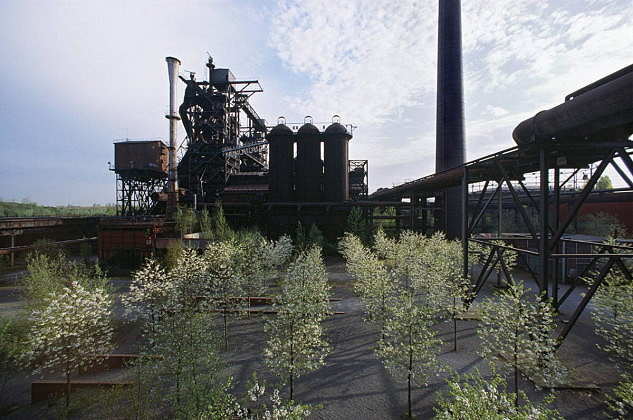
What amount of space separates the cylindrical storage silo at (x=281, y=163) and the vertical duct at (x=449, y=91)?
1801 cm

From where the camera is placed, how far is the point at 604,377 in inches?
305

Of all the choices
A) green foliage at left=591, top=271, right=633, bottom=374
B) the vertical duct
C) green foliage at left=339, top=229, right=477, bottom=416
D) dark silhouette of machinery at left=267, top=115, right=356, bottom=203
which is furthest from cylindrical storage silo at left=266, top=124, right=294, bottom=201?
green foliage at left=591, top=271, right=633, bottom=374

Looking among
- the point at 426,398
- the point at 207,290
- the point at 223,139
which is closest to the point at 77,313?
the point at 207,290

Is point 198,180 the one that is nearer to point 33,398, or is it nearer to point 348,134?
point 348,134

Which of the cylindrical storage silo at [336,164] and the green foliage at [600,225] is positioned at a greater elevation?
the cylindrical storage silo at [336,164]

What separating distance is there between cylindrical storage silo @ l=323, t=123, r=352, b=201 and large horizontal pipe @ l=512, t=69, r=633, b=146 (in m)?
21.5

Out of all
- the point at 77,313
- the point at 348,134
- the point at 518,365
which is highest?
the point at 348,134

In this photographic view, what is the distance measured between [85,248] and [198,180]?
14629mm

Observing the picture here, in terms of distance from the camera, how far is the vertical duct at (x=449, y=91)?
1131 inches

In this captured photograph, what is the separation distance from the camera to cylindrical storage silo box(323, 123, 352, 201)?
1168 inches

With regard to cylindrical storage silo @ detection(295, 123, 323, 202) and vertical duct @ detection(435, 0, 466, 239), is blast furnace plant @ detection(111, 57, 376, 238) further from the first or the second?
vertical duct @ detection(435, 0, 466, 239)

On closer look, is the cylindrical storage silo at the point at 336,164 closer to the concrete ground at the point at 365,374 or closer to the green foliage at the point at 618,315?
the concrete ground at the point at 365,374

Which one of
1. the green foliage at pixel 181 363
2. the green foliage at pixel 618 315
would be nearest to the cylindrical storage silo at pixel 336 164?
the green foliage at pixel 618 315

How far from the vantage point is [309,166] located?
30.1 m
